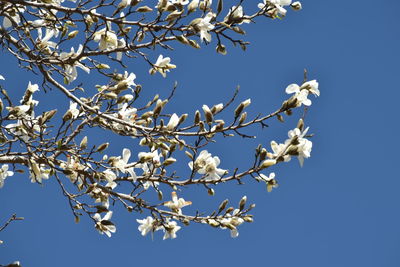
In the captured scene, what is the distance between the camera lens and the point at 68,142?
13.4 feet

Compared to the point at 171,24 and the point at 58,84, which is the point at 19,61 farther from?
the point at 171,24

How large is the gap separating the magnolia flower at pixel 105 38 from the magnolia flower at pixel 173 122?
85cm

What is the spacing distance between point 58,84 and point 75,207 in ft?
3.08

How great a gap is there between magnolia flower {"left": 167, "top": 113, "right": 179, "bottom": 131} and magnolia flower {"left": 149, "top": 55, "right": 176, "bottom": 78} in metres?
0.74

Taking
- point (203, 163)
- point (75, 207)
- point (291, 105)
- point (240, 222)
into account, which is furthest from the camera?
point (75, 207)

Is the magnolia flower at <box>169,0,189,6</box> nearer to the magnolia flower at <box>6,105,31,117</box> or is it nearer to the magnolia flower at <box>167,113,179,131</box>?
the magnolia flower at <box>167,113,179,131</box>

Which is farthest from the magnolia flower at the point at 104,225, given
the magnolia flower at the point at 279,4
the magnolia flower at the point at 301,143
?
the magnolia flower at the point at 279,4

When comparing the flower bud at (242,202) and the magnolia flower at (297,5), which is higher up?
the magnolia flower at (297,5)

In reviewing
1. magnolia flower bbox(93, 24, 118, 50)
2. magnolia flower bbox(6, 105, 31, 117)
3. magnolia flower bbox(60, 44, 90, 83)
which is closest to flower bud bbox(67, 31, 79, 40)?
magnolia flower bbox(60, 44, 90, 83)

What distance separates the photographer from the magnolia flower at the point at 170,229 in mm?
4203

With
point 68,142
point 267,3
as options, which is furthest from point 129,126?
point 267,3

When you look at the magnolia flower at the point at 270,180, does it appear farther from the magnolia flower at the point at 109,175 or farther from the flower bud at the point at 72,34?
the flower bud at the point at 72,34

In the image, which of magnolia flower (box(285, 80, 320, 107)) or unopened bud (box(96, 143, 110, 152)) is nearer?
magnolia flower (box(285, 80, 320, 107))

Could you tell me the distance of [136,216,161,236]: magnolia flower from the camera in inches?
167
